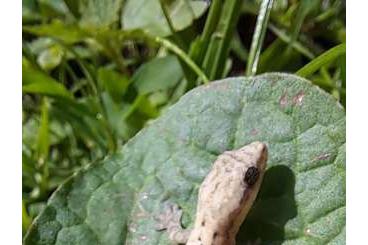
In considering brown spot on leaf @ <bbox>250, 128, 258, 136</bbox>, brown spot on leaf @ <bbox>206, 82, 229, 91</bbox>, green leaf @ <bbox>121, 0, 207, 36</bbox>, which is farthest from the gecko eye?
green leaf @ <bbox>121, 0, 207, 36</bbox>

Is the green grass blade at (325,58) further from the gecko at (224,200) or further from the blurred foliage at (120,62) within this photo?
the gecko at (224,200)

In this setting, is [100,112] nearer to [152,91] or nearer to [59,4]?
[152,91]

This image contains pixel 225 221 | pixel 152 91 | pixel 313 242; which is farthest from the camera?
pixel 152 91

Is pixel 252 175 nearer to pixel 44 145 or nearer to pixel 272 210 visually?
pixel 272 210

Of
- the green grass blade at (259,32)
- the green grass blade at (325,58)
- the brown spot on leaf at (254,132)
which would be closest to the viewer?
the brown spot on leaf at (254,132)

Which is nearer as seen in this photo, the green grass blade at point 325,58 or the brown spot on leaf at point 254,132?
the brown spot on leaf at point 254,132

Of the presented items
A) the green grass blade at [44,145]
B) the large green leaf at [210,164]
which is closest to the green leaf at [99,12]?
the green grass blade at [44,145]

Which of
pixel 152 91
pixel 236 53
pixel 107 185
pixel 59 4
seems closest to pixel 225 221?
pixel 107 185
